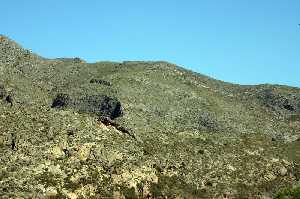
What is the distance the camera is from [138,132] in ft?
264

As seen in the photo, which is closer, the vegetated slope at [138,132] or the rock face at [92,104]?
the vegetated slope at [138,132]

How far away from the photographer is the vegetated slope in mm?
62688

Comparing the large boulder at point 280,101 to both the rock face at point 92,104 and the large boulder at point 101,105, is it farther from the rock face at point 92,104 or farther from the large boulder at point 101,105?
the rock face at point 92,104

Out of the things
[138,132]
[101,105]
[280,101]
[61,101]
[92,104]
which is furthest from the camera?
[280,101]

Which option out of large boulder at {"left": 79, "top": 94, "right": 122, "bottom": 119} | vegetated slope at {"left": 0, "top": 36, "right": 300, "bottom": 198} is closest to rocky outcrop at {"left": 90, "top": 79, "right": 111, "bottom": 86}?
vegetated slope at {"left": 0, "top": 36, "right": 300, "bottom": 198}

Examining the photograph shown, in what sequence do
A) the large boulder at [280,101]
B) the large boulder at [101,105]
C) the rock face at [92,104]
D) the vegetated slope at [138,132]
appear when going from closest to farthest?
the vegetated slope at [138,132] < the large boulder at [101,105] < the rock face at [92,104] < the large boulder at [280,101]

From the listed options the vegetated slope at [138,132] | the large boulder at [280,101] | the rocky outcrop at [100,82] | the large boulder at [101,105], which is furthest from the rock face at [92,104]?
the large boulder at [280,101]

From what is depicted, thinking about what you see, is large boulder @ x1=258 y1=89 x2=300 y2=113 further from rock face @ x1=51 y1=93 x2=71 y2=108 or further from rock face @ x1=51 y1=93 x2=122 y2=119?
rock face @ x1=51 y1=93 x2=71 y2=108

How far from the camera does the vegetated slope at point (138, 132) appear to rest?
62.7 metres

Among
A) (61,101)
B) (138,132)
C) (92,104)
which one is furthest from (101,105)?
(138,132)

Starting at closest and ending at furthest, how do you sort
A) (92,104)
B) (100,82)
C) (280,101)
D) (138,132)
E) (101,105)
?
1. (138,132)
2. (101,105)
3. (92,104)
4. (100,82)
5. (280,101)

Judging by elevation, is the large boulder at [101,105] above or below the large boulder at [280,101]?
below

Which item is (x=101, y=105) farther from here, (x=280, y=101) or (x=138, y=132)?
(x=280, y=101)

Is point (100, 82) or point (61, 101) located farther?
point (100, 82)
